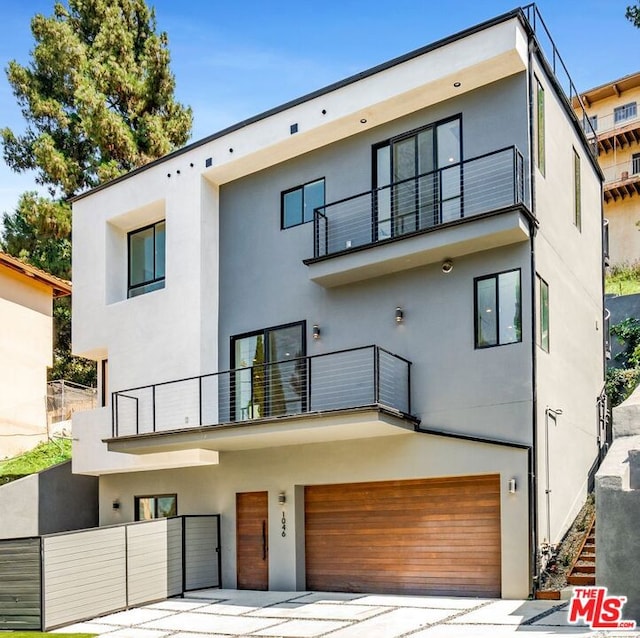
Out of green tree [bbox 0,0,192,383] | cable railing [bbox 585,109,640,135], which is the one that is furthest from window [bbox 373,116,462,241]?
cable railing [bbox 585,109,640,135]

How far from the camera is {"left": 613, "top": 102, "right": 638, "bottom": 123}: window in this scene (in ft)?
127

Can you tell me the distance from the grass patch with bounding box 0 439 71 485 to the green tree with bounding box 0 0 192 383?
8698 millimetres

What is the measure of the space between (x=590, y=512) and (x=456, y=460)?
335 centimetres

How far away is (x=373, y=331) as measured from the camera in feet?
50.6

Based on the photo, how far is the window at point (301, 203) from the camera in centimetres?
1677

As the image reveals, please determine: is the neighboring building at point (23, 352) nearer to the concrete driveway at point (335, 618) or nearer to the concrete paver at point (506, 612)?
the concrete driveway at point (335, 618)

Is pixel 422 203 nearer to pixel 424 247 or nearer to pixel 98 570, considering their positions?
pixel 424 247

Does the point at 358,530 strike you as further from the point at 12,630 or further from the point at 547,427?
the point at 12,630

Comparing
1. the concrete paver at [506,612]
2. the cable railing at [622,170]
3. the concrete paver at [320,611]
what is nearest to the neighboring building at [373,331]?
the concrete paver at [506,612]

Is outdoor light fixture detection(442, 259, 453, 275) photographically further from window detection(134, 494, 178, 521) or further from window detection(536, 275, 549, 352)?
window detection(134, 494, 178, 521)

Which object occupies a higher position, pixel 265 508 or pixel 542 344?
pixel 542 344

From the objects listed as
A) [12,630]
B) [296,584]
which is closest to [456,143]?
[296,584]

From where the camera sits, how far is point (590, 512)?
50.0 ft

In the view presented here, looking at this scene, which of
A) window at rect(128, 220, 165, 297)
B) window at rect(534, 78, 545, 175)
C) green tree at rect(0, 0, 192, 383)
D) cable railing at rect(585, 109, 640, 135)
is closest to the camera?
window at rect(534, 78, 545, 175)
